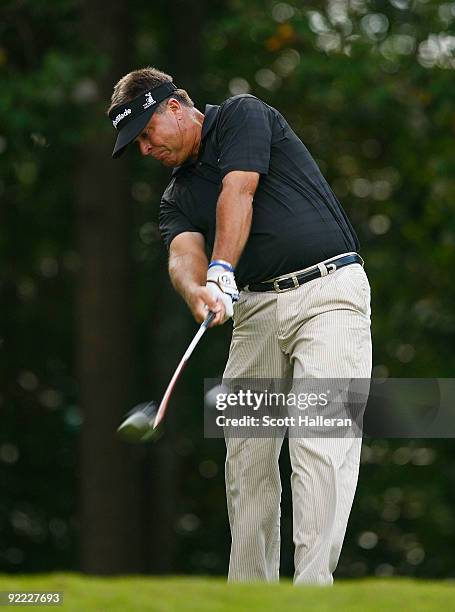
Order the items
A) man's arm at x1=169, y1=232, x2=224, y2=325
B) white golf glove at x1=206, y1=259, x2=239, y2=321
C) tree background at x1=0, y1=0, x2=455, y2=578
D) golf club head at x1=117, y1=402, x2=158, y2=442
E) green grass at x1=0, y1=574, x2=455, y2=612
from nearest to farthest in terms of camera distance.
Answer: green grass at x1=0, y1=574, x2=455, y2=612, golf club head at x1=117, y1=402, x2=158, y2=442, white golf glove at x1=206, y1=259, x2=239, y2=321, man's arm at x1=169, y1=232, x2=224, y2=325, tree background at x1=0, y1=0, x2=455, y2=578

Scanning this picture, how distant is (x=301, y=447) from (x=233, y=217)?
3.00ft

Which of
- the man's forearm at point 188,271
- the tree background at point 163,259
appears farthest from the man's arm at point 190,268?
the tree background at point 163,259

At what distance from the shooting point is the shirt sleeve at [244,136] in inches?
220

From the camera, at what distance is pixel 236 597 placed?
428 cm

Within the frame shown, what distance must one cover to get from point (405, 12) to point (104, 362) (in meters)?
4.76

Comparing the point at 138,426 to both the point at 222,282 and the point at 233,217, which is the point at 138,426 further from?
the point at 233,217

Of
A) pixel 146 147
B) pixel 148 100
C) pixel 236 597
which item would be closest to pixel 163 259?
pixel 146 147

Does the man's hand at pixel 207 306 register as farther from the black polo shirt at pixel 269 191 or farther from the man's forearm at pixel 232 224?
the black polo shirt at pixel 269 191

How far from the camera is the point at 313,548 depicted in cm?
531

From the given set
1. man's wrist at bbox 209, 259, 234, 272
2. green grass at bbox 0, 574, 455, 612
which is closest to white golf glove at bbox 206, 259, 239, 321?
man's wrist at bbox 209, 259, 234, 272

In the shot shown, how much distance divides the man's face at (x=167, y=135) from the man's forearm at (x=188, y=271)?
0.41 meters

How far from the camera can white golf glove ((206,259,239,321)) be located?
5.45 m

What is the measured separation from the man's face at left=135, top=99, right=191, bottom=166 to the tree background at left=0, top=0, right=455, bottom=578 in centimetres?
646

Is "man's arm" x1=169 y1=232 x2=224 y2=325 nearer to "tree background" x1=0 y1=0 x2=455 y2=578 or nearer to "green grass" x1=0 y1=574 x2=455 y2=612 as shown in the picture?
"green grass" x1=0 y1=574 x2=455 y2=612
